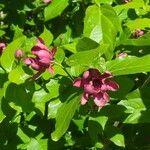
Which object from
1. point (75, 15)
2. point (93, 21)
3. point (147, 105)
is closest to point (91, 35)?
point (93, 21)

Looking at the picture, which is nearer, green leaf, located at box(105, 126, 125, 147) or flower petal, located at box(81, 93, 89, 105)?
flower petal, located at box(81, 93, 89, 105)

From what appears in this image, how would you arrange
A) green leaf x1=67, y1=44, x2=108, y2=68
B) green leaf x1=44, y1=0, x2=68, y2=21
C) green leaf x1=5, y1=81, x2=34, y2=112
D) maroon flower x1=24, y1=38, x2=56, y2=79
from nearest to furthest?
green leaf x1=67, y1=44, x2=108, y2=68, maroon flower x1=24, y1=38, x2=56, y2=79, green leaf x1=5, y1=81, x2=34, y2=112, green leaf x1=44, y1=0, x2=68, y2=21

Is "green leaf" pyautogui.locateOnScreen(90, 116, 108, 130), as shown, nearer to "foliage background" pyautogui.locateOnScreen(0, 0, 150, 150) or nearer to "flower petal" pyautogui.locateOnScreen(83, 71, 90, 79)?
"foliage background" pyautogui.locateOnScreen(0, 0, 150, 150)

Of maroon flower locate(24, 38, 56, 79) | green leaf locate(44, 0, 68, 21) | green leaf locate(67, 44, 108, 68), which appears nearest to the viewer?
green leaf locate(67, 44, 108, 68)

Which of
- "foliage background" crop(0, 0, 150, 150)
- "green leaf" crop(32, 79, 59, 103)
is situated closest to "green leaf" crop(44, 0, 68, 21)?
"foliage background" crop(0, 0, 150, 150)

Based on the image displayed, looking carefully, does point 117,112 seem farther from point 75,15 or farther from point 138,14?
point 75,15

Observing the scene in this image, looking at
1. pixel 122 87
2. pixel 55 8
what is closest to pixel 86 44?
pixel 122 87

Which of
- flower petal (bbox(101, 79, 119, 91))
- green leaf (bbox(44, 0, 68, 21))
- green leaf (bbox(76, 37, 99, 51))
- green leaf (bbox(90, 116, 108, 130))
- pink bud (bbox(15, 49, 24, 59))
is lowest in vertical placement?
green leaf (bbox(90, 116, 108, 130))
